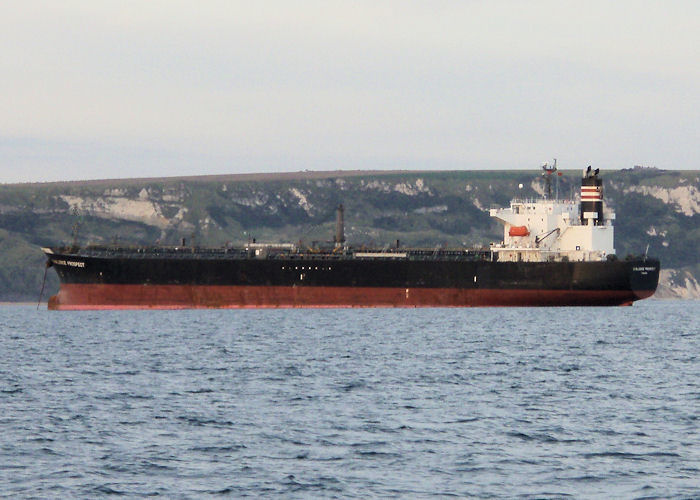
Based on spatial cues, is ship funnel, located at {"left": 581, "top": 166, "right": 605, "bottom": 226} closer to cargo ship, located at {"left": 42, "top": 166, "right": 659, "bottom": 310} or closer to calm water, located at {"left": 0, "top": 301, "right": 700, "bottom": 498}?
cargo ship, located at {"left": 42, "top": 166, "right": 659, "bottom": 310}

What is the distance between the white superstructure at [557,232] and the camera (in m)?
96.1

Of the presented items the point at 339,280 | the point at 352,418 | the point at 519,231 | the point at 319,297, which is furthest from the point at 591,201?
the point at 352,418

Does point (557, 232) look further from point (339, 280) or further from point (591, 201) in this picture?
point (339, 280)

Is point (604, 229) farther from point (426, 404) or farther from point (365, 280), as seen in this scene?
point (426, 404)

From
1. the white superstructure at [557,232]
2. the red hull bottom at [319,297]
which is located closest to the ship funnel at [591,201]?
the white superstructure at [557,232]

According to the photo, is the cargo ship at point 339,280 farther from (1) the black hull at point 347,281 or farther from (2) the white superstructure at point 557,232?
(2) the white superstructure at point 557,232

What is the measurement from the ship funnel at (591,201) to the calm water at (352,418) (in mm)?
37814

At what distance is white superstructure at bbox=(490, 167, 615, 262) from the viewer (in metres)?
96.1

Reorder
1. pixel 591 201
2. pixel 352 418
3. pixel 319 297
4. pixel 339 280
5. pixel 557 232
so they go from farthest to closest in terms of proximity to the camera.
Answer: pixel 557 232, pixel 591 201, pixel 319 297, pixel 339 280, pixel 352 418

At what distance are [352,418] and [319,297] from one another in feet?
199

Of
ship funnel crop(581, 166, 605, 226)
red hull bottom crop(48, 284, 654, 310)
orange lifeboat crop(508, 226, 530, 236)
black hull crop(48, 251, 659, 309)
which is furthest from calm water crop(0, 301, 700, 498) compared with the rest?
ship funnel crop(581, 166, 605, 226)

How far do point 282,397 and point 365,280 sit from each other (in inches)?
2193

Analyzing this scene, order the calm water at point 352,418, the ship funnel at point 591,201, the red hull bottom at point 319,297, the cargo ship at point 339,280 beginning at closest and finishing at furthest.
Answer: the calm water at point 352,418 < the cargo ship at point 339,280 < the red hull bottom at point 319,297 < the ship funnel at point 591,201

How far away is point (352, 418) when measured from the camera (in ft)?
104
